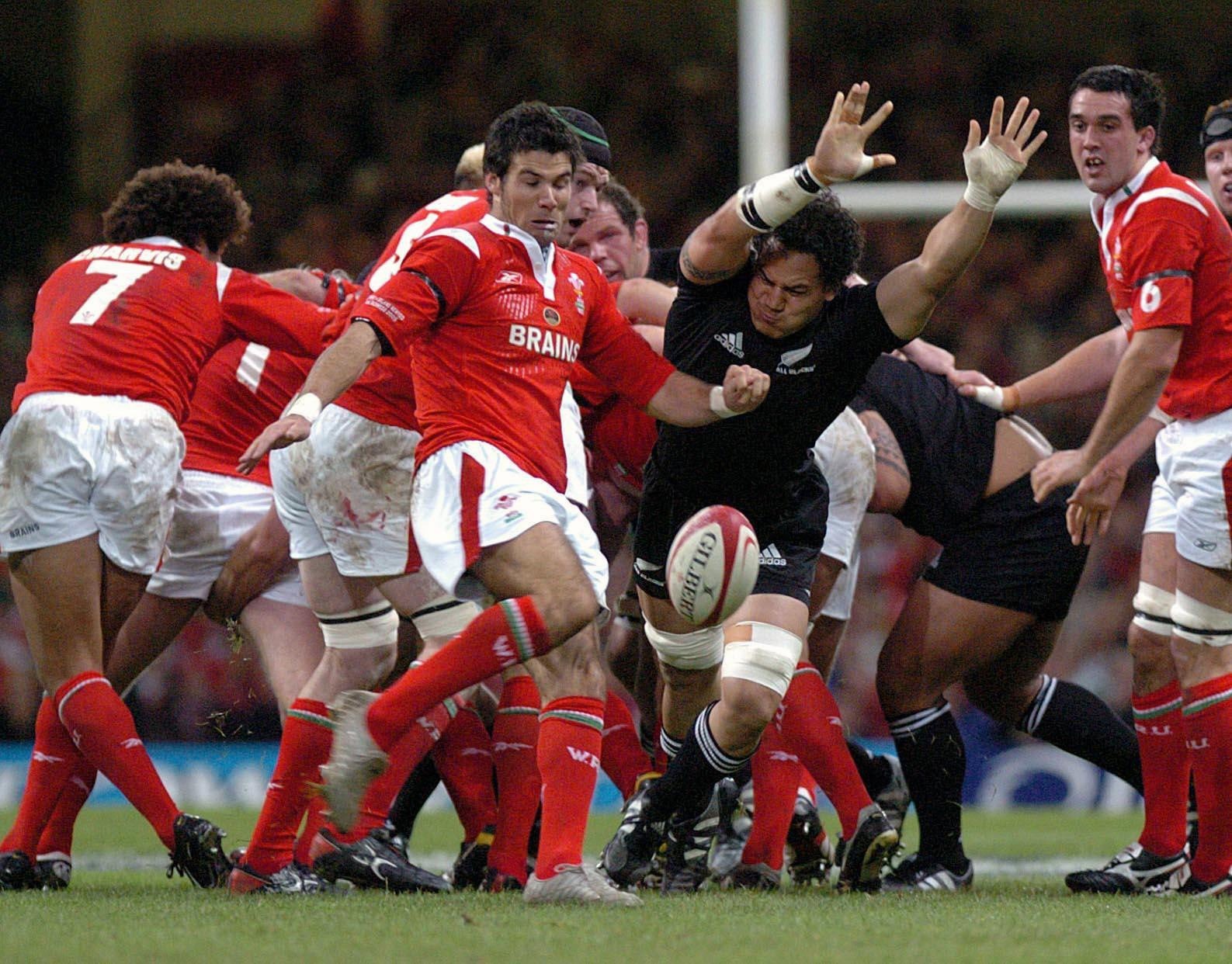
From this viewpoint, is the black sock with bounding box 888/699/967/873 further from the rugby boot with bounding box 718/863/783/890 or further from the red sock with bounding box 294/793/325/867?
the red sock with bounding box 294/793/325/867

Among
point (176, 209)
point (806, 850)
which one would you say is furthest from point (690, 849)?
point (176, 209)

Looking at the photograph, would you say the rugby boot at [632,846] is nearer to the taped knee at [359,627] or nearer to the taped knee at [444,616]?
the taped knee at [444,616]

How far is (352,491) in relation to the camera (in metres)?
5.41

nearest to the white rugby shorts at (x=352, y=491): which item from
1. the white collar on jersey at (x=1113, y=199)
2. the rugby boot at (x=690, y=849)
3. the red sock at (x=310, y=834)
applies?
the red sock at (x=310, y=834)

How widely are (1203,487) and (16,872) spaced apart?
12.2ft

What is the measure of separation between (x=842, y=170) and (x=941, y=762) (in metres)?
2.09

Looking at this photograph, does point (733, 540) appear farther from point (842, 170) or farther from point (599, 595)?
point (842, 170)

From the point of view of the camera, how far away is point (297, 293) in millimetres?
6020

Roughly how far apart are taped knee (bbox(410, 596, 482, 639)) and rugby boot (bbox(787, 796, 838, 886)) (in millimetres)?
1327

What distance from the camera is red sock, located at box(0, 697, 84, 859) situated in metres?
5.43

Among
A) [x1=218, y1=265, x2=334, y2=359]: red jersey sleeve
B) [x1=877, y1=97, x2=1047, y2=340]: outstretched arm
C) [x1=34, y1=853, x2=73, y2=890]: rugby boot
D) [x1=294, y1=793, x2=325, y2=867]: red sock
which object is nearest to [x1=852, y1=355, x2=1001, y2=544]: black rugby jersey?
[x1=877, y1=97, x2=1047, y2=340]: outstretched arm

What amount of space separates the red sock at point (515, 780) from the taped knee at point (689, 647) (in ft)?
1.37

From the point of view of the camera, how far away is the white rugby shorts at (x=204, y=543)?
19.5ft

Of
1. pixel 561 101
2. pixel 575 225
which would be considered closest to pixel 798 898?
pixel 575 225
